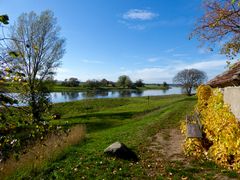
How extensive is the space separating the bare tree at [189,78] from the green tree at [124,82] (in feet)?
195

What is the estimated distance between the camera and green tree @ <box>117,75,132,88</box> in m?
136

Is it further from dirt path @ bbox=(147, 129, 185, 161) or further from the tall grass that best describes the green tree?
the tall grass

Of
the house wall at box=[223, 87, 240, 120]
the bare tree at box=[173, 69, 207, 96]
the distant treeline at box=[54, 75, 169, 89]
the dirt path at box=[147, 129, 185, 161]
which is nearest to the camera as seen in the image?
the house wall at box=[223, 87, 240, 120]

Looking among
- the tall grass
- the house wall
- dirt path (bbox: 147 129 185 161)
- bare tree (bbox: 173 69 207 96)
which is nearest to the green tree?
bare tree (bbox: 173 69 207 96)

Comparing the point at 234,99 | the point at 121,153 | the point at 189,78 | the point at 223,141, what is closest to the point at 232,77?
the point at 234,99

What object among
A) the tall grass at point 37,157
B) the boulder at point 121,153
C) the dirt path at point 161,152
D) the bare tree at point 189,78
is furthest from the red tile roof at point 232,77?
the bare tree at point 189,78

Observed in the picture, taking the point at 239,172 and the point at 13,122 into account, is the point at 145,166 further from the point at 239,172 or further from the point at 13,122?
the point at 13,122

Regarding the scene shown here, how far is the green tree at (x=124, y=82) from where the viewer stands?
446 feet

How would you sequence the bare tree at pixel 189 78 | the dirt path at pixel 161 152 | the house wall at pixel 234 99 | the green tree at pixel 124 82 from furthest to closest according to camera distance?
the green tree at pixel 124 82 < the bare tree at pixel 189 78 < the house wall at pixel 234 99 < the dirt path at pixel 161 152

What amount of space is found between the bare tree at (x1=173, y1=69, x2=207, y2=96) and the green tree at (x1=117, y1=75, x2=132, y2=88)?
5929cm

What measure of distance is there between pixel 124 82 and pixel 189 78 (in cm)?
6546

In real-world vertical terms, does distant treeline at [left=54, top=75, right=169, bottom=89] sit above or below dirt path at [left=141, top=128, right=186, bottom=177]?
above

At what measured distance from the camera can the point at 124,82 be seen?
137 metres

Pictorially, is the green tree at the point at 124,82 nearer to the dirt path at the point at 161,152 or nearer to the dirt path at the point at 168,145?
the dirt path at the point at 168,145
